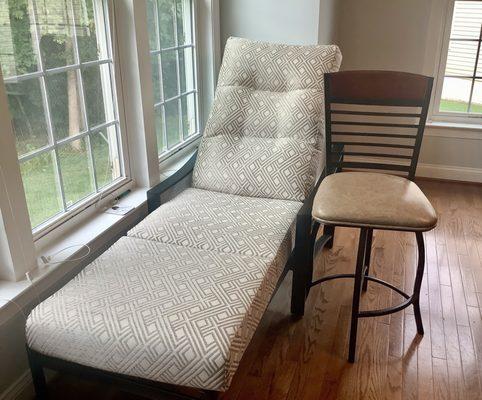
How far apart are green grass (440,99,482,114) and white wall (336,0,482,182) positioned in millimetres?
196

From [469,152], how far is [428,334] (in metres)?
2.05

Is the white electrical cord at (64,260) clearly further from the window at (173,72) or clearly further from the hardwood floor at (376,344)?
the window at (173,72)

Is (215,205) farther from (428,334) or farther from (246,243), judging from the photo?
(428,334)

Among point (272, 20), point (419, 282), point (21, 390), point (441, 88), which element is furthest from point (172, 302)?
point (441, 88)

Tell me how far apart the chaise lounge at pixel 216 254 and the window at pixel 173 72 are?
0.28 m

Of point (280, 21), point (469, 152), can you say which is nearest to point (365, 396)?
point (280, 21)

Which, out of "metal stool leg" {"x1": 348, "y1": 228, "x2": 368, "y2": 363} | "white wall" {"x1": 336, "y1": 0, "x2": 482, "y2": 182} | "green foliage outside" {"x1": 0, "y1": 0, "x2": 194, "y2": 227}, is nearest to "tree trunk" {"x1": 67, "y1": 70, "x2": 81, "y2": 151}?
"green foliage outside" {"x1": 0, "y1": 0, "x2": 194, "y2": 227}

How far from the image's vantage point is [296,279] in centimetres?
203

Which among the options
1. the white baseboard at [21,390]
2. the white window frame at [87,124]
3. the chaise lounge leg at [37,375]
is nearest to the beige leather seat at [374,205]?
the white window frame at [87,124]

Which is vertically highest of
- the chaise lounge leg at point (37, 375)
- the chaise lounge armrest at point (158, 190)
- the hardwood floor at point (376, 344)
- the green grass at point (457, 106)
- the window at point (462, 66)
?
the window at point (462, 66)

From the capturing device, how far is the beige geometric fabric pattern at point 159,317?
129 centimetres

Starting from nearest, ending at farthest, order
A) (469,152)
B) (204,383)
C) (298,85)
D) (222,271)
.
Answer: (204,383) → (222,271) → (298,85) → (469,152)

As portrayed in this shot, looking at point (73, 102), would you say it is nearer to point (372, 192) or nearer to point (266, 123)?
point (266, 123)

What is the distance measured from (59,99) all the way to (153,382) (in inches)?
42.2
